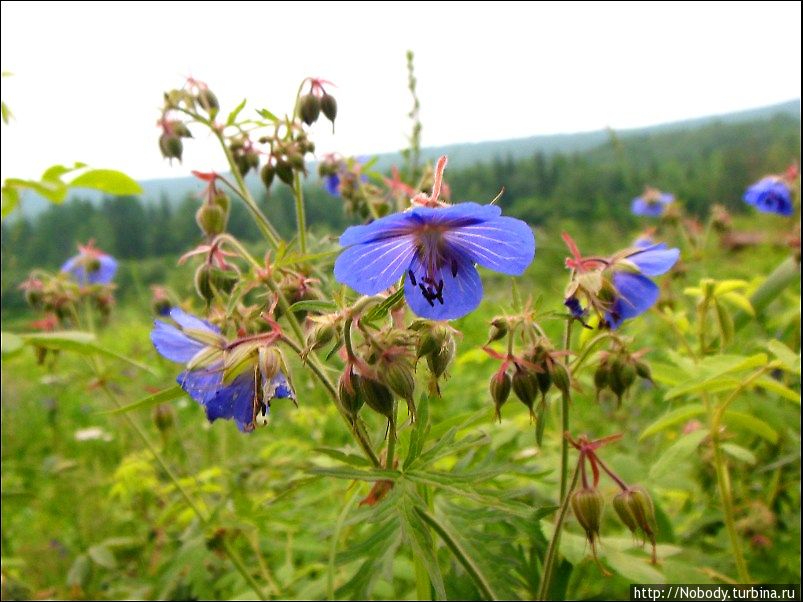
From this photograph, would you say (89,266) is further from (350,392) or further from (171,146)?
(350,392)

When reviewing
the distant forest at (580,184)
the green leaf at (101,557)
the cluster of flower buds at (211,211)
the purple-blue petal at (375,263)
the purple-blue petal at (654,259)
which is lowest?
the green leaf at (101,557)

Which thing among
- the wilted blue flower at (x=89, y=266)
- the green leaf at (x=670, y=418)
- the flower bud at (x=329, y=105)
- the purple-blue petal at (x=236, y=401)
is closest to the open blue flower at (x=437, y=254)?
the purple-blue petal at (x=236, y=401)

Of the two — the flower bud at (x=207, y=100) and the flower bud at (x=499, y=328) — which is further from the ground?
the flower bud at (x=207, y=100)

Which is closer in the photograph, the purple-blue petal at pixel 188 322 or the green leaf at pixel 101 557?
the purple-blue petal at pixel 188 322

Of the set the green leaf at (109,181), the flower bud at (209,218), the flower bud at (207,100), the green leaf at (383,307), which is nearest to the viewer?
the green leaf at (383,307)

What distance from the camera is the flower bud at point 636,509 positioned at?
4.08 ft

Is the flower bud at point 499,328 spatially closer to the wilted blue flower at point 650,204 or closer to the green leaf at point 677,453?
the green leaf at point 677,453

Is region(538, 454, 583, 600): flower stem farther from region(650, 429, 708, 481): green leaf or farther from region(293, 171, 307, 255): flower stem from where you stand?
region(293, 171, 307, 255): flower stem

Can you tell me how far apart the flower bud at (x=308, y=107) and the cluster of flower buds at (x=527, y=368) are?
885 millimetres

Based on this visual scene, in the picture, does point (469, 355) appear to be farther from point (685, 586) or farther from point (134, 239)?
point (134, 239)

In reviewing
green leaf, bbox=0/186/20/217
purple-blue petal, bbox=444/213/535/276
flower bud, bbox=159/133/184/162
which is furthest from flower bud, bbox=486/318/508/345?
green leaf, bbox=0/186/20/217

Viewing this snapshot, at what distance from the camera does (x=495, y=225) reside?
3.27ft

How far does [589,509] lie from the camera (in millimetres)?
1182

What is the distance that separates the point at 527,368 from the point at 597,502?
29 centimetres
